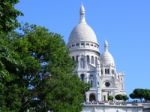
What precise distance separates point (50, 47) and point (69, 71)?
3285 millimetres

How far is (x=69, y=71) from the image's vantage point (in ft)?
140

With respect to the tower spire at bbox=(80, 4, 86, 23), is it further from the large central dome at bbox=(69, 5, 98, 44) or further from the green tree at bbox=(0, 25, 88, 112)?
the green tree at bbox=(0, 25, 88, 112)

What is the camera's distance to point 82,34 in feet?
453

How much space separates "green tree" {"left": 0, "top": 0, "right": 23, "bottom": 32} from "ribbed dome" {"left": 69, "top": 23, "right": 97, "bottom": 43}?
4677 inches

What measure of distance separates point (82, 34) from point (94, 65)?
9.71m

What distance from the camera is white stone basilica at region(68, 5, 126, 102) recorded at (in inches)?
5123

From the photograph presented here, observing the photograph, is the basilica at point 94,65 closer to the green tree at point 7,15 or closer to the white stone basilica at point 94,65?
the white stone basilica at point 94,65

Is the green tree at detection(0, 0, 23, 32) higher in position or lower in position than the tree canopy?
lower

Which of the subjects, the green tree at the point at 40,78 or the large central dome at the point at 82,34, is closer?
the green tree at the point at 40,78

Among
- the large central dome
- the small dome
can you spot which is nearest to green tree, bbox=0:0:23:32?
the small dome

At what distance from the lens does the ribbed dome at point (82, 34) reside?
137 m

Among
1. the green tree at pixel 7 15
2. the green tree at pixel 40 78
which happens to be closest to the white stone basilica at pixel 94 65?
the green tree at pixel 40 78

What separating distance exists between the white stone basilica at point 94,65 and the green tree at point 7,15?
358 feet

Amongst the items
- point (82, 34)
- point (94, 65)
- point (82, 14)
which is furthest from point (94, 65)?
point (82, 14)
